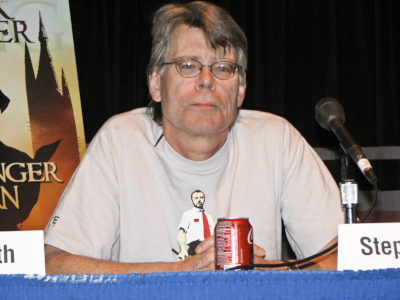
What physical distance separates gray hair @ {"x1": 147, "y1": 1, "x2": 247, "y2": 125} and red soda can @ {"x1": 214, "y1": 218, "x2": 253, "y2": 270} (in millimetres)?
803

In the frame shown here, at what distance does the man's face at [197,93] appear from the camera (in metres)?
1.53

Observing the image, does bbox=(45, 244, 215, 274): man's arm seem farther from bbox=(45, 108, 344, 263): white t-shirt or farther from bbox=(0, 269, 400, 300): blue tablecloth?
bbox=(0, 269, 400, 300): blue tablecloth

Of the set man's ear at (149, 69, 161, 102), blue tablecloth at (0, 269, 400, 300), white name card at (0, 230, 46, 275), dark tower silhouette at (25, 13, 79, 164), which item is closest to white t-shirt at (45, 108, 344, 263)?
man's ear at (149, 69, 161, 102)

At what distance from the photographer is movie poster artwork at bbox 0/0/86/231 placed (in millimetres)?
2822

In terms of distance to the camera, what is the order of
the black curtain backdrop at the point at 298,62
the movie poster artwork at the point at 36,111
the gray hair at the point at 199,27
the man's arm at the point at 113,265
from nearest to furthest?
the man's arm at the point at 113,265 < the gray hair at the point at 199,27 < the movie poster artwork at the point at 36,111 < the black curtain backdrop at the point at 298,62

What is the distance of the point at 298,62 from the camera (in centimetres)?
321

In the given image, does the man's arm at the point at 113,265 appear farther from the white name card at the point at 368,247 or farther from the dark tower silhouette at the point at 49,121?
the dark tower silhouette at the point at 49,121

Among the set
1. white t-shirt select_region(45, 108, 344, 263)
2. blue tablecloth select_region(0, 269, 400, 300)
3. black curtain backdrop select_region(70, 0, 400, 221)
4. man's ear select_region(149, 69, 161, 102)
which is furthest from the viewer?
black curtain backdrop select_region(70, 0, 400, 221)

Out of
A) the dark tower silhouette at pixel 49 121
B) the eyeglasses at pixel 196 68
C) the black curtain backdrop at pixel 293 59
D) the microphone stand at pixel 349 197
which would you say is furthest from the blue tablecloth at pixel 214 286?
the black curtain backdrop at pixel 293 59

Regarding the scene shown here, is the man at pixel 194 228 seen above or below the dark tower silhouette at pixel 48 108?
below

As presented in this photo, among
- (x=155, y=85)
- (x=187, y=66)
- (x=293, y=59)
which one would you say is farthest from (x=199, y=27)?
(x=293, y=59)

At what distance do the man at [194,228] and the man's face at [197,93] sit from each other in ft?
0.91

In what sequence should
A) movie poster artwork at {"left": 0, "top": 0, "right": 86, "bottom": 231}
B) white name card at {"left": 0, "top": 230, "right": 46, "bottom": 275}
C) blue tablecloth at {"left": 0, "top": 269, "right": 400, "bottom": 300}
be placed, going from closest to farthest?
blue tablecloth at {"left": 0, "top": 269, "right": 400, "bottom": 300} < white name card at {"left": 0, "top": 230, "right": 46, "bottom": 275} < movie poster artwork at {"left": 0, "top": 0, "right": 86, "bottom": 231}

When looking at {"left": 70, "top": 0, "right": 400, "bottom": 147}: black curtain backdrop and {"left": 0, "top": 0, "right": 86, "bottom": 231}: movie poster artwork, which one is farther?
{"left": 70, "top": 0, "right": 400, "bottom": 147}: black curtain backdrop
